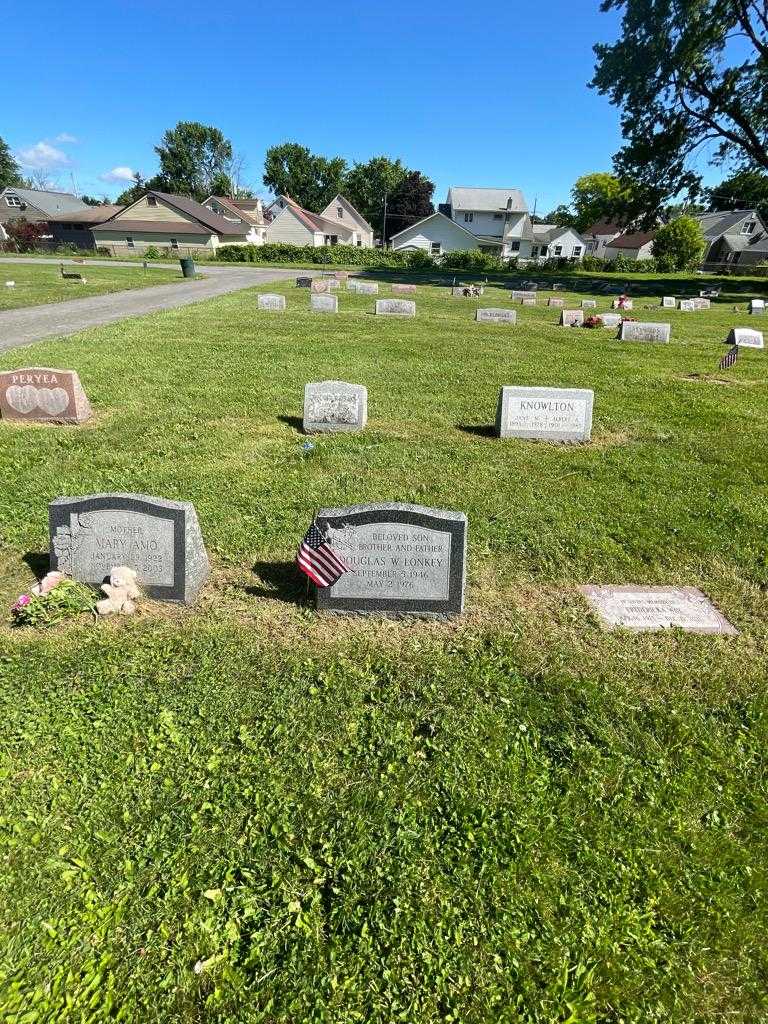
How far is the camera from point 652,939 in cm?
250

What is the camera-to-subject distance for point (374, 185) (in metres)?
95.3

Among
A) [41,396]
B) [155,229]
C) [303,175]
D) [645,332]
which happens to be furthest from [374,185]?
[41,396]

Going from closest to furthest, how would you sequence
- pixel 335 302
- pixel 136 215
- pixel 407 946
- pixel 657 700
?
1. pixel 407 946
2. pixel 657 700
3. pixel 335 302
4. pixel 136 215

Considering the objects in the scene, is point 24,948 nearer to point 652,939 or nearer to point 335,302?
point 652,939

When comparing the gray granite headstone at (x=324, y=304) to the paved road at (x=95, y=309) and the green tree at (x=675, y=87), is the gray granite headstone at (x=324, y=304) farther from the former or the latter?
the green tree at (x=675, y=87)

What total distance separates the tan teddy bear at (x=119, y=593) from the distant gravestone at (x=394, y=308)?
18.9m

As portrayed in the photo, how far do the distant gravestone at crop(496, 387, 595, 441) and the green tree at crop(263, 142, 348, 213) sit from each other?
101497mm

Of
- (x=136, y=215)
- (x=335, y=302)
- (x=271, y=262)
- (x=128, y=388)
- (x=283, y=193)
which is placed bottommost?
(x=128, y=388)

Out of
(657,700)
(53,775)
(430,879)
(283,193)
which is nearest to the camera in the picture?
(430,879)

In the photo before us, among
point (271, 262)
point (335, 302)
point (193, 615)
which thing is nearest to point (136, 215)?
point (271, 262)

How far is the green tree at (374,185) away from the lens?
94.0m

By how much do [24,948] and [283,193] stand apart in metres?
111

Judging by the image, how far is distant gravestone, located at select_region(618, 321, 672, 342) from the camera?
18.2m

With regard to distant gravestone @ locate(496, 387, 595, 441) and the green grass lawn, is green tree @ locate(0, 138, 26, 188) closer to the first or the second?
the green grass lawn
